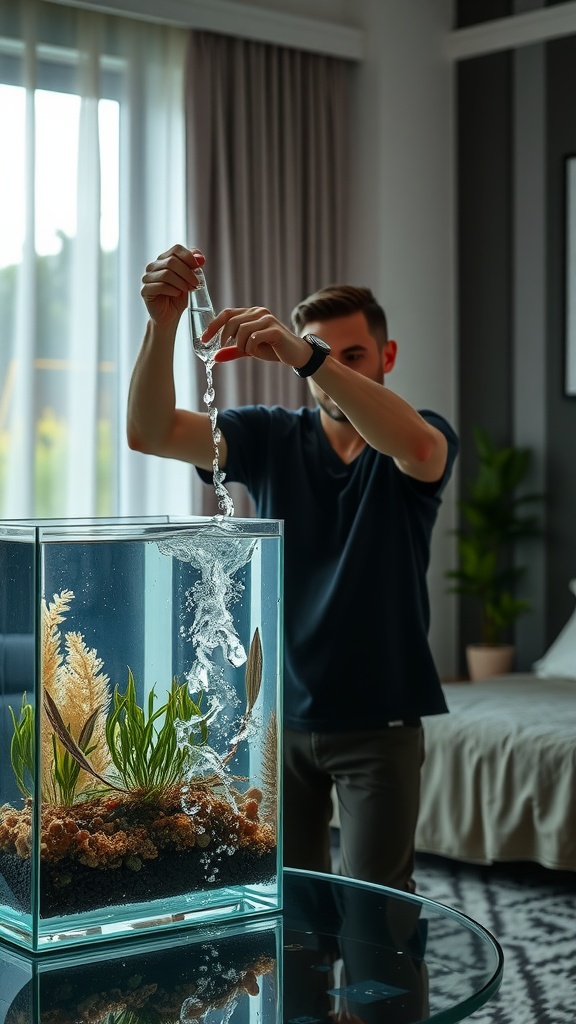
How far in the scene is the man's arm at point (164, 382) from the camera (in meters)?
1.53

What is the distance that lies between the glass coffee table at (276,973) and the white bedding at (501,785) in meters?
2.33

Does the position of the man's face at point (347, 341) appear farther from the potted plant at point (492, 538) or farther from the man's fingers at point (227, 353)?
the potted plant at point (492, 538)

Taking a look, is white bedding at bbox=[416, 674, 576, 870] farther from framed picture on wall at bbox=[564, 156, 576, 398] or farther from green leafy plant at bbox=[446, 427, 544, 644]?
framed picture on wall at bbox=[564, 156, 576, 398]

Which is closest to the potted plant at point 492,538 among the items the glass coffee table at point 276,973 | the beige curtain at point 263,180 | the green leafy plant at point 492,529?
the green leafy plant at point 492,529

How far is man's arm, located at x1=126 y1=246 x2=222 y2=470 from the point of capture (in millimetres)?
1526

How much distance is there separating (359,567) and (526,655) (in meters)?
3.16

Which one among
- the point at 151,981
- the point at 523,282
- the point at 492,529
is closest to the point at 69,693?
the point at 151,981

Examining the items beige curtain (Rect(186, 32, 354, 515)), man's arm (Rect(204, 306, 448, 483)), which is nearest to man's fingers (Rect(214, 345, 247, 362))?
man's arm (Rect(204, 306, 448, 483))

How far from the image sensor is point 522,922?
3207mm

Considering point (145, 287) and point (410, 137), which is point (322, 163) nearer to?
point (410, 137)

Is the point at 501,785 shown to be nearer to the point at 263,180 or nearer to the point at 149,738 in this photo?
the point at 263,180

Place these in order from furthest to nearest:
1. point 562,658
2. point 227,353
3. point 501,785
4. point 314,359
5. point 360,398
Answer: point 562,658
point 501,785
point 360,398
point 314,359
point 227,353

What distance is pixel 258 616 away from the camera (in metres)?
1.19

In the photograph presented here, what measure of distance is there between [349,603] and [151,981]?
3.26 feet
